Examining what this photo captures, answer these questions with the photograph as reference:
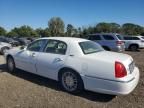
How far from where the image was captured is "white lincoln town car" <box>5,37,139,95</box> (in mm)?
5020

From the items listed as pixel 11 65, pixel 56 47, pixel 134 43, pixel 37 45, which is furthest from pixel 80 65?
pixel 134 43

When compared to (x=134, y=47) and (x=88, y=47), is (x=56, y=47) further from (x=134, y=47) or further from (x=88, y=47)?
(x=134, y=47)

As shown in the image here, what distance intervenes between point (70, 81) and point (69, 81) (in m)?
0.04

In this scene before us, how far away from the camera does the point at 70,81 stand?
18.9ft

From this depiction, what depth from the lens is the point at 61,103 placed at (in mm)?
5098

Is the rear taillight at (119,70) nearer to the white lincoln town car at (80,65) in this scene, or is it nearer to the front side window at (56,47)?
the white lincoln town car at (80,65)

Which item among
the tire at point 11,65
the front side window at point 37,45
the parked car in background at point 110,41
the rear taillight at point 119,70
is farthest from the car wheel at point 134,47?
the rear taillight at point 119,70

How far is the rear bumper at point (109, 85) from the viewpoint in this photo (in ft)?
16.1

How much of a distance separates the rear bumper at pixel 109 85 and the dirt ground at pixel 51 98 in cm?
33

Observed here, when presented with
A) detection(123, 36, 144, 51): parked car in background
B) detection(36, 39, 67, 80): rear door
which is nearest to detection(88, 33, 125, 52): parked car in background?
detection(123, 36, 144, 51): parked car in background

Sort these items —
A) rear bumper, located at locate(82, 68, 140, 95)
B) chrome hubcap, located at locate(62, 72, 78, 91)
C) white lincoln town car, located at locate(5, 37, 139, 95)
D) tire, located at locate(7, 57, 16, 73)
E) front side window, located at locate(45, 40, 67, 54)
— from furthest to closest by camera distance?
tire, located at locate(7, 57, 16, 73)
front side window, located at locate(45, 40, 67, 54)
chrome hubcap, located at locate(62, 72, 78, 91)
white lincoln town car, located at locate(5, 37, 139, 95)
rear bumper, located at locate(82, 68, 140, 95)

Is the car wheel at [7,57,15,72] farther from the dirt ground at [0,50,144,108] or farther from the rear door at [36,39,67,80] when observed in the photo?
the rear door at [36,39,67,80]

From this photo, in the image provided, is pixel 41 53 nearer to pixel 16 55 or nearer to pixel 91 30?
pixel 16 55

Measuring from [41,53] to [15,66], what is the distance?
172cm
